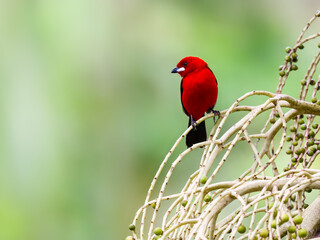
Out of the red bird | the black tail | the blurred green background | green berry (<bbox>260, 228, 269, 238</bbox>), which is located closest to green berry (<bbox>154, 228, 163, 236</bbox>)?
green berry (<bbox>260, 228, 269, 238</bbox>)

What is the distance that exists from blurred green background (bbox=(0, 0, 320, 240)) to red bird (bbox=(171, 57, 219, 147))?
96cm

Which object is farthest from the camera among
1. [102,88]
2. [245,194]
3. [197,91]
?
[102,88]

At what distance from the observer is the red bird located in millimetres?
2291

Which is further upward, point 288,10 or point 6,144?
point 288,10

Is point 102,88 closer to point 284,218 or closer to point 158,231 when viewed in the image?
point 158,231

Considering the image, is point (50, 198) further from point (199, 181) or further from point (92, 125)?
point (199, 181)

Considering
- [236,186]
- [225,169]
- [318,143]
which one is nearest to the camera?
[236,186]

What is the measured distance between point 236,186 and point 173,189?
2409 mm

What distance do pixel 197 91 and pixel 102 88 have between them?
5.46ft

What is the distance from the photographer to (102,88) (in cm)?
387

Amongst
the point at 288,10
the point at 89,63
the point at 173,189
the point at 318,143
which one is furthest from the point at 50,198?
the point at 318,143

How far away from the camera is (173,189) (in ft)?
11.5

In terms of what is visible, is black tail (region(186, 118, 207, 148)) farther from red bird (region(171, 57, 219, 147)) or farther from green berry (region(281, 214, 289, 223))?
green berry (region(281, 214, 289, 223))

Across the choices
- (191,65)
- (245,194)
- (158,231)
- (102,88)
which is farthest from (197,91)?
(102,88)
